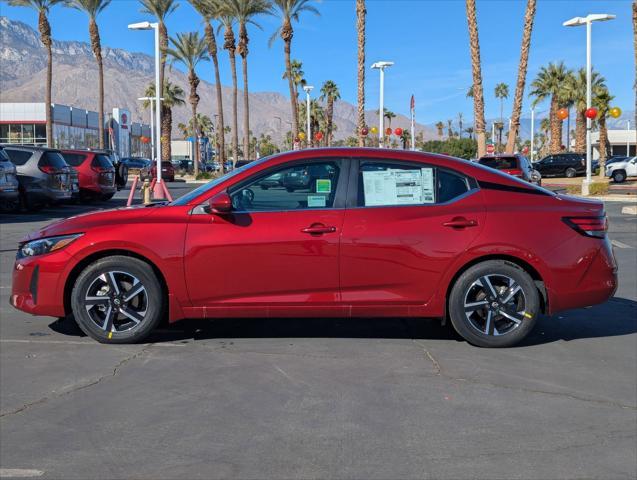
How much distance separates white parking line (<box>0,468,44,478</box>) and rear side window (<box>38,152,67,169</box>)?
54.6 feet

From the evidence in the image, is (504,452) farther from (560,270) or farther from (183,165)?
(183,165)

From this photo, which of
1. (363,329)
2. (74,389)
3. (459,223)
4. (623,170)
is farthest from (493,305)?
(623,170)

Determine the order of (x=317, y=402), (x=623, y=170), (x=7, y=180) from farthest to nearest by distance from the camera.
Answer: (x=623, y=170)
(x=7, y=180)
(x=317, y=402)

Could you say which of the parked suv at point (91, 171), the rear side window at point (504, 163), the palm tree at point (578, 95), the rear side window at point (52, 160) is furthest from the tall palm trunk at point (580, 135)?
the rear side window at point (52, 160)

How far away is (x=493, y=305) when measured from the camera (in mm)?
6059

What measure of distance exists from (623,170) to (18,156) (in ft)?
117

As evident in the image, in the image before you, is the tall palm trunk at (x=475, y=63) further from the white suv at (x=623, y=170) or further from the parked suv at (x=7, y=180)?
the parked suv at (x=7, y=180)

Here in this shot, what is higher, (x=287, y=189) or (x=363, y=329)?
(x=287, y=189)

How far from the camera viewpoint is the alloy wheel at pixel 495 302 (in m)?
6.03

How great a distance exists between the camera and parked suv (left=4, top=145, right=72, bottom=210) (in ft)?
62.8

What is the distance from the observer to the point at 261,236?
5.93 metres

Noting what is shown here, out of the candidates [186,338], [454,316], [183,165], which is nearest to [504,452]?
[454,316]

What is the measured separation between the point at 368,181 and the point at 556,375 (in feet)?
6.93

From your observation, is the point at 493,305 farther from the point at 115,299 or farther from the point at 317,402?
the point at 115,299
